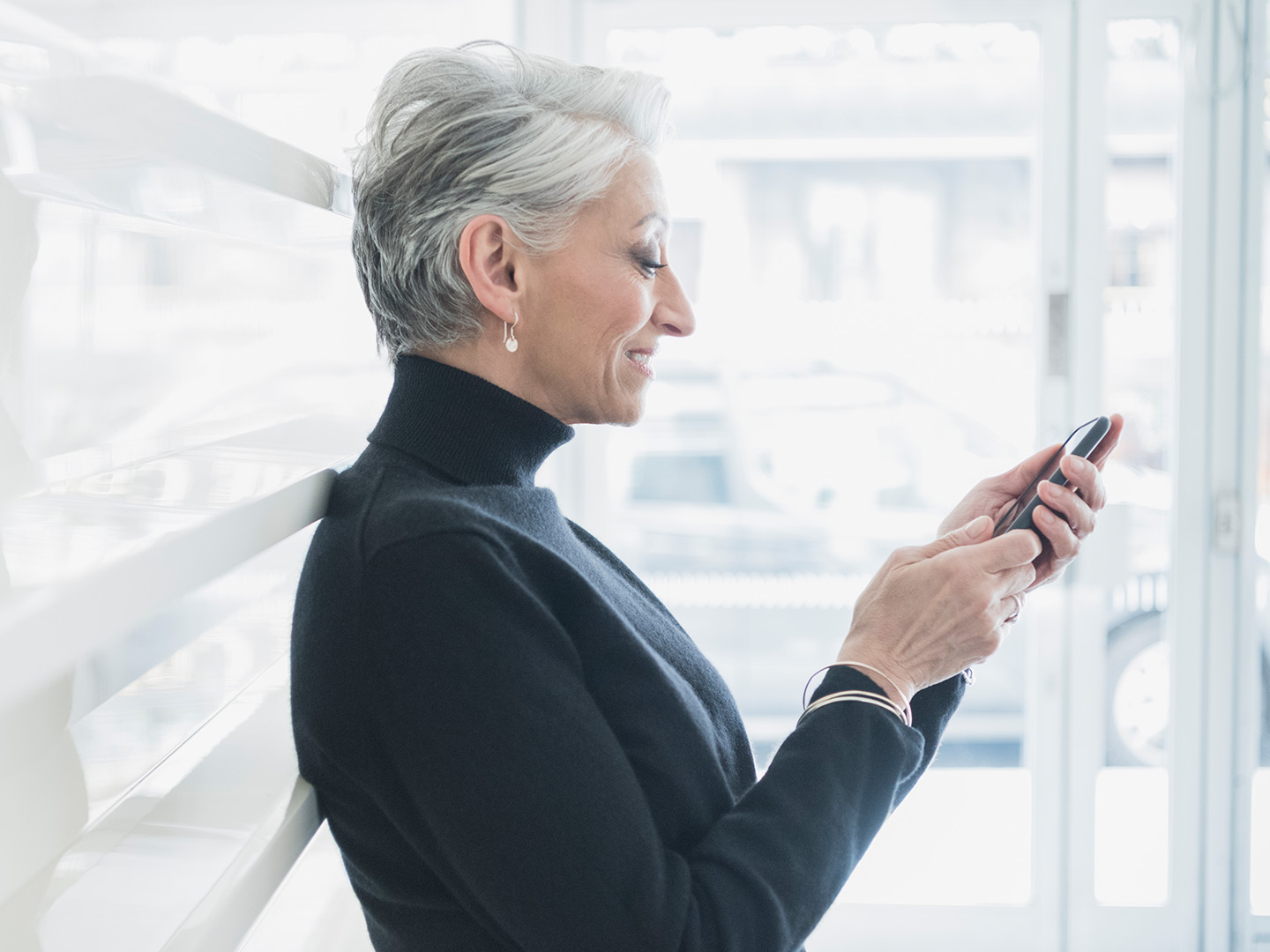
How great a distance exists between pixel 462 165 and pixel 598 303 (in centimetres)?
16

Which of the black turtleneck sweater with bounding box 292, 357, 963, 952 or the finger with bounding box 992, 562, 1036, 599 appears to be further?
the finger with bounding box 992, 562, 1036, 599

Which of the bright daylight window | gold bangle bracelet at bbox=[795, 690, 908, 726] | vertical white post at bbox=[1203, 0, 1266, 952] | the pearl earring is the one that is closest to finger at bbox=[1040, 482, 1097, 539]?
gold bangle bracelet at bbox=[795, 690, 908, 726]

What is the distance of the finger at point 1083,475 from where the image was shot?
3.24 feet

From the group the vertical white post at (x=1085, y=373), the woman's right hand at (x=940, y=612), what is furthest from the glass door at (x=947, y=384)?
the woman's right hand at (x=940, y=612)

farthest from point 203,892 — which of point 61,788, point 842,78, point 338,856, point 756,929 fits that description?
point 842,78

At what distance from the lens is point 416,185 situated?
0.82m

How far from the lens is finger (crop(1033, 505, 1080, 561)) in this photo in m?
0.97

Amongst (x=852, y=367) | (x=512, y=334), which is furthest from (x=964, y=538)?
(x=852, y=367)

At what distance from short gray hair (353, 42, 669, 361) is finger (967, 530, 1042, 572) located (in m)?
0.45

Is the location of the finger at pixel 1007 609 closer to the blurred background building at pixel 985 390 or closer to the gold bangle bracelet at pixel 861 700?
the gold bangle bracelet at pixel 861 700

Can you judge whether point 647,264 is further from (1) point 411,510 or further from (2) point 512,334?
(1) point 411,510

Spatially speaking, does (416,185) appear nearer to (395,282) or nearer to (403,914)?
(395,282)

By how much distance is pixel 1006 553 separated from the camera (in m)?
0.90

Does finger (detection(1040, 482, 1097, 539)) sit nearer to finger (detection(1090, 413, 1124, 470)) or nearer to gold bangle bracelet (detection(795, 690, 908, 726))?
finger (detection(1090, 413, 1124, 470))
